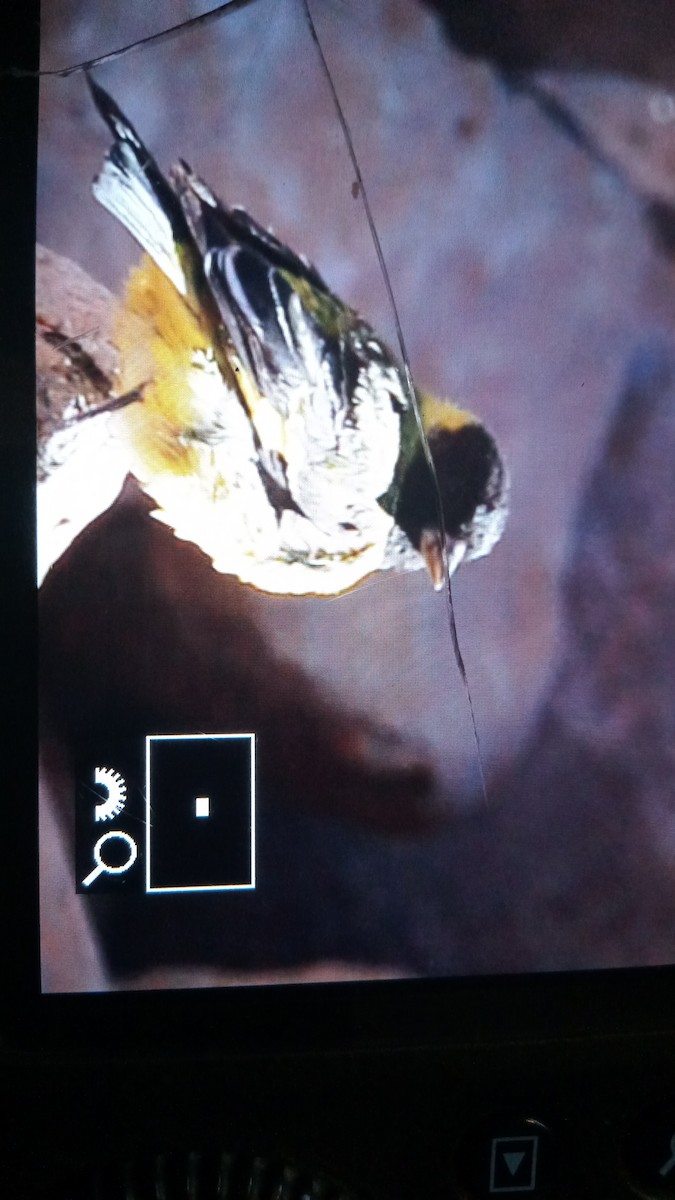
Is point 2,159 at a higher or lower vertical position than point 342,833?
higher

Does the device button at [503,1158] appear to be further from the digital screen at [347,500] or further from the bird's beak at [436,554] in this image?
the bird's beak at [436,554]

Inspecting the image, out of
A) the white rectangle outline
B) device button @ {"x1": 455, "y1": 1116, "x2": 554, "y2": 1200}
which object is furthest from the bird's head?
device button @ {"x1": 455, "y1": 1116, "x2": 554, "y2": 1200}

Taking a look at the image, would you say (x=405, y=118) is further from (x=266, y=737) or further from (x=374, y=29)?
(x=266, y=737)

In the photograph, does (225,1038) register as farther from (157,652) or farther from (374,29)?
(374,29)

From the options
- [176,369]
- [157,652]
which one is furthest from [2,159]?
[157,652]

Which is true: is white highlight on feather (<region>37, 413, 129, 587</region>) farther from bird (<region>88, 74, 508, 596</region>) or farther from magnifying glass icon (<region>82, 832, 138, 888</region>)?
magnifying glass icon (<region>82, 832, 138, 888</region>)

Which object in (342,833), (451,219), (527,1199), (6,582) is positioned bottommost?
(527,1199)

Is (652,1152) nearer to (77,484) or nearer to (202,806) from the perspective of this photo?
(202,806)
